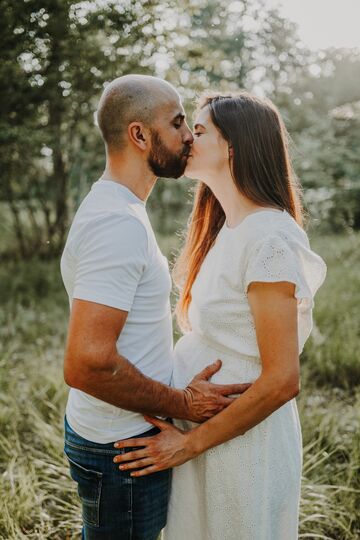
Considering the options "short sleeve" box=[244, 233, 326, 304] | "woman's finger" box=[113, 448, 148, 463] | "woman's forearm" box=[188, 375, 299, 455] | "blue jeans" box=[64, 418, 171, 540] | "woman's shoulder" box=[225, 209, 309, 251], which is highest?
"woman's shoulder" box=[225, 209, 309, 251]

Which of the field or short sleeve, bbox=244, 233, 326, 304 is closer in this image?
short sleeve, bbox=244, 233, 326, 304

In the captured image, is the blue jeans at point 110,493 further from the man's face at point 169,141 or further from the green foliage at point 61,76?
the green foliage at point 61,76

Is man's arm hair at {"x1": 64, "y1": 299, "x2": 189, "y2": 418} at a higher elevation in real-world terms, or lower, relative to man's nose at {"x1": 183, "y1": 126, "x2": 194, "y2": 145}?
lower

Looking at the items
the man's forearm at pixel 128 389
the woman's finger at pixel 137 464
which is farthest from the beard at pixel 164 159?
the woman's finger at pixel 137 464

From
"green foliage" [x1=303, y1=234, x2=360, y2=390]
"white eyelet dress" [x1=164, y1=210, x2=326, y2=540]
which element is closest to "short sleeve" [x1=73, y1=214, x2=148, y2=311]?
"white eyelet dress" [x1=164, y1=210, x2=326, y2=540]

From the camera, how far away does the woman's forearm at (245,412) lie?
5.12ft

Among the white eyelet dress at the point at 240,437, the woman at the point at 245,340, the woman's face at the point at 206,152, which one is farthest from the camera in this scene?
the woman's face at the point at 206,152

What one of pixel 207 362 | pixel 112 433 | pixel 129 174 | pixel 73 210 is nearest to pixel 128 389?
pixel 112 433

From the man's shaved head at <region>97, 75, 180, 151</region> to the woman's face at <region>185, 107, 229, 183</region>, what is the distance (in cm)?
18

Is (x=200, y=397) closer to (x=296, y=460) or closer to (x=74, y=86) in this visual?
(x=296, y=460)

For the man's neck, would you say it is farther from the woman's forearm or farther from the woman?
the woman's forearm

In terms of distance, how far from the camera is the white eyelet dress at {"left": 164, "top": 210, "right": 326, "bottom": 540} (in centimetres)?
164

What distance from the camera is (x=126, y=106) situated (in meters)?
1.78

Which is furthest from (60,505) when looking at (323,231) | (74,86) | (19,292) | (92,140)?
(323,231)
